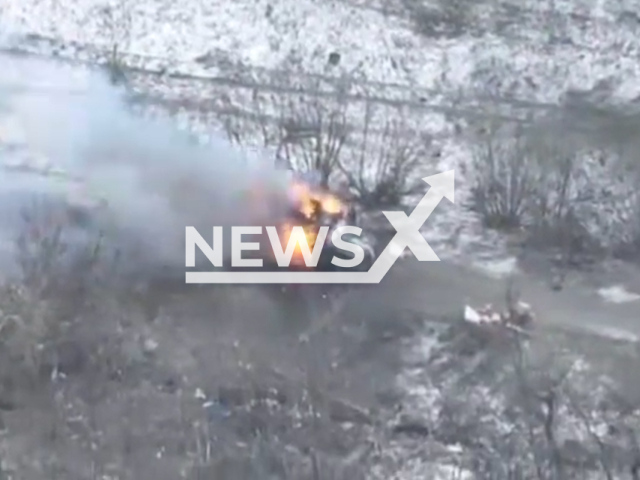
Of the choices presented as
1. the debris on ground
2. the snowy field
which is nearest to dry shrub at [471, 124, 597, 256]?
the snowy field

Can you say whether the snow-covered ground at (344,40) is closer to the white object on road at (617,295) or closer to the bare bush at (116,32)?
the bare bush at (116,32)

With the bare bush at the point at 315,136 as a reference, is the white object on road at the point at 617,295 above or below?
below

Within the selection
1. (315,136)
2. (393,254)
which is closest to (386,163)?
(315,136)

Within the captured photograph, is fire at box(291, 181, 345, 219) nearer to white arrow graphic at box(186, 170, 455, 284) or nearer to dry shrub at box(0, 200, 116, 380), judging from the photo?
white arrow graphic at box(186, 170, 455, 284)

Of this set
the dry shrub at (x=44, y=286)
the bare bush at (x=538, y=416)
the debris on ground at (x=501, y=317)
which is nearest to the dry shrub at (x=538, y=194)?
the debris on ground at (x=501, y=317)

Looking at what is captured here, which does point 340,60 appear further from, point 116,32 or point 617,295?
point 617,295

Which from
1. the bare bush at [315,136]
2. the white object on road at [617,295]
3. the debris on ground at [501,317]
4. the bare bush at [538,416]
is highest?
the bare bush at [315,136]
